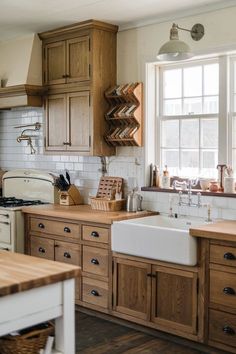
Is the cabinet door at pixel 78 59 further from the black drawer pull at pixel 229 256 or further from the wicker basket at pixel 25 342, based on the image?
the wicker basket at pixel 25 342

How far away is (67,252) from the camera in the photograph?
480 cm

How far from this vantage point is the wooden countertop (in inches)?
86.4

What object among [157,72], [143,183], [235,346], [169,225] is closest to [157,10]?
[157,72]

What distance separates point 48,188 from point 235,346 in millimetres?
2824

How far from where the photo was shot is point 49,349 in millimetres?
2387

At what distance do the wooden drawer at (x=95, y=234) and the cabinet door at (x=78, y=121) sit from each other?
2.82 ft

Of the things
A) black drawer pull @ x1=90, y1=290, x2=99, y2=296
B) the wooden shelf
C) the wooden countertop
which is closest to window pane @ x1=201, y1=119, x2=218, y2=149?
the wooden shelf

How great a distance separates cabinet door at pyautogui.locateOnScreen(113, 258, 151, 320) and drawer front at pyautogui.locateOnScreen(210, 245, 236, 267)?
619 millimetres

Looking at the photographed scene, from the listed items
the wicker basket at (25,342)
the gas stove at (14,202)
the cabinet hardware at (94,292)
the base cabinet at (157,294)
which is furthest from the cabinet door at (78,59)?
the wicker basket at (25,342)

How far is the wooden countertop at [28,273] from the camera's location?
86.4 inches

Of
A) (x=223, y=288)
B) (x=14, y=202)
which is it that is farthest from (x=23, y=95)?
(x=223, y=288)

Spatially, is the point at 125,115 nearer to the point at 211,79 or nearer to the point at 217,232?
the point at 211,79

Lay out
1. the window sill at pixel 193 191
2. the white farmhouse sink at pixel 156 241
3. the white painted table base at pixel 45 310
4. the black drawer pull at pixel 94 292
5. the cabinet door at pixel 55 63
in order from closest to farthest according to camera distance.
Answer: the white painted table base at pixel 45 310, the white farmhouse sink at pixel 156 241, the window sill at pixel 193 191, the black drawer pull at pixel 94 292, the cabinet door at pixel 55 63

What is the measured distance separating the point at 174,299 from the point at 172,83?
6.78 ft
